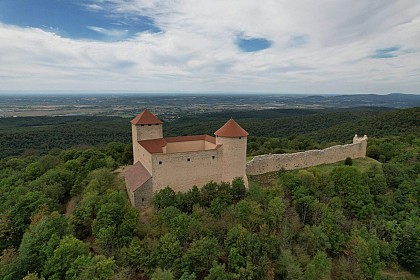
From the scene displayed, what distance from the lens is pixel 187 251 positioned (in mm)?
16953

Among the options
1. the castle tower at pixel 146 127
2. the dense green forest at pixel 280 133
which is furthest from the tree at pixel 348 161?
the castle tower at pixel 146 127

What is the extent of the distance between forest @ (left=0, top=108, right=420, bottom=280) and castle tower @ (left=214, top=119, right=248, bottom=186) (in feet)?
4.09

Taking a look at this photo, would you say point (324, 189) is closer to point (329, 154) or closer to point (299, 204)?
point (299, 204)

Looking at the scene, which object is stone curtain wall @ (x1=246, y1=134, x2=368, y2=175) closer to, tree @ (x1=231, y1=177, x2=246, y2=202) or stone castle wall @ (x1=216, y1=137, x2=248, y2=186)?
stone castle wall @ (x1=216, y1=137, x2=248, y2=186)

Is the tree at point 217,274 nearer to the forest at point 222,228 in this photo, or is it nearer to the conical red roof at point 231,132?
the forest at point 222,228

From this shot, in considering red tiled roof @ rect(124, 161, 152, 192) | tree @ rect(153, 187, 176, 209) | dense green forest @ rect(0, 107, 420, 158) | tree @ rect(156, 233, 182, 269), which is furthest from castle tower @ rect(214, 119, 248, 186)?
dense green forest @ rect(0, 107, 420, 158)

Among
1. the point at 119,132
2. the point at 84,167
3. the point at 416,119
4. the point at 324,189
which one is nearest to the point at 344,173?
the point at 324,189

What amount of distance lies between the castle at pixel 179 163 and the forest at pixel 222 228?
112 cm

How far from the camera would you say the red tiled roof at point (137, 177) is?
22062 mm

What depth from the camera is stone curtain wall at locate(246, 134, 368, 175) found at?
2689 centimetres

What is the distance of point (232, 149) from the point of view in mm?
23375

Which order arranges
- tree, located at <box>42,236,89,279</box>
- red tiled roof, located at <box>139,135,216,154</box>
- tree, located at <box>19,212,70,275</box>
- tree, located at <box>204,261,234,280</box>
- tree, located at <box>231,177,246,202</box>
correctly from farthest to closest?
red tiled roof, located at <box>139,135,216,154</box>, tree, located at <box>231,177,246,202</box>, tree, located at <box>19,212,70,275</box>, tree, located at <box>42,236,89,279</box>, tree, located at <box>204,261,234,280</box>

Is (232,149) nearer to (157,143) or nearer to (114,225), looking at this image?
(157,143)

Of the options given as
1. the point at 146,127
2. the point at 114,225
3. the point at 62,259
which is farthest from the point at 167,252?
the point at 146,127
